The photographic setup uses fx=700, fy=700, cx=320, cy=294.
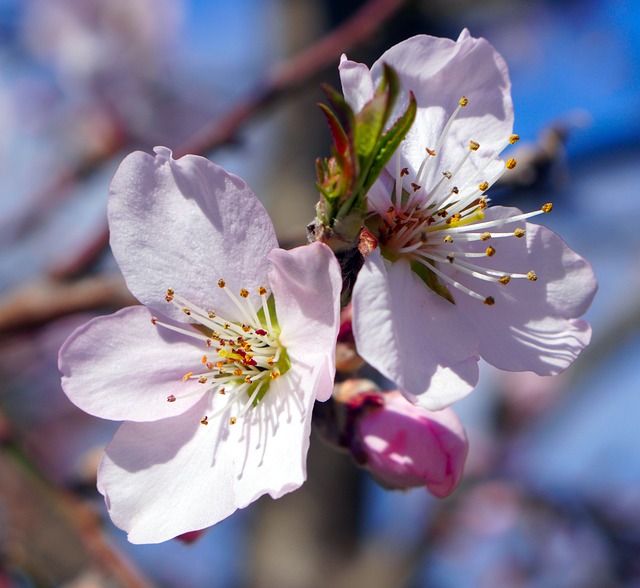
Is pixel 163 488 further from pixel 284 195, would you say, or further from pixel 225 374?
pixel 284 195

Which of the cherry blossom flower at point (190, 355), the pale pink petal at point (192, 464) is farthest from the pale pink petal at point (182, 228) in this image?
the pale pink petal at point (192, 464)

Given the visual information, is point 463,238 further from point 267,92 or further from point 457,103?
point 267,92

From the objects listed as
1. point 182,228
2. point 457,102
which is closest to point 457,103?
point 457,102

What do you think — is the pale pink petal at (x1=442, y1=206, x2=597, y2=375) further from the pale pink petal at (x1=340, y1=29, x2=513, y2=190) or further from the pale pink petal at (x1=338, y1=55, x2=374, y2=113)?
the pale pink petal at (x1=338, y1=55, x2=374, y2=113)

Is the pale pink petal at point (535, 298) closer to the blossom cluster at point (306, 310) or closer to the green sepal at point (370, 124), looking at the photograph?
the blossom cluster at point (306, 310)

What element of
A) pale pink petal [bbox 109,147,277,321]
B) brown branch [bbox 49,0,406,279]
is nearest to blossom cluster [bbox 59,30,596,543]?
pale pink petal [bbox 109,147,277,321]

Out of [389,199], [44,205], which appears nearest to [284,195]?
[44,205]
